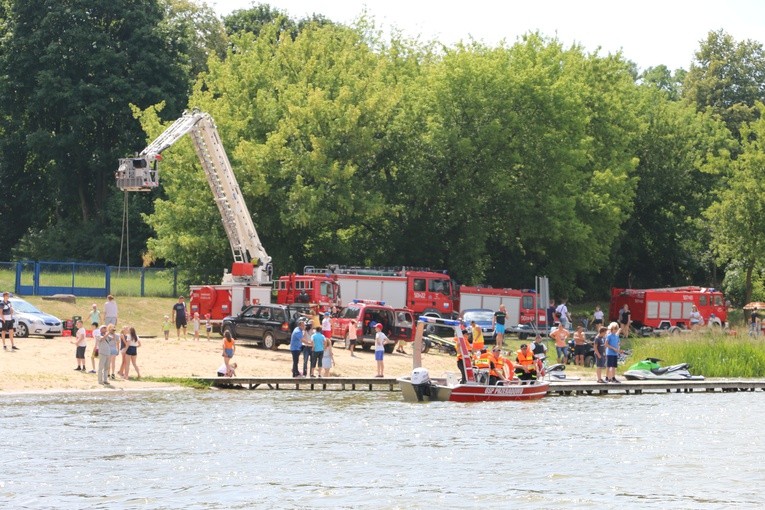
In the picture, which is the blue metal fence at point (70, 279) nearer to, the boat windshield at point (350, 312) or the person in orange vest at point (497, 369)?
the boat windshield at point (350, 312)

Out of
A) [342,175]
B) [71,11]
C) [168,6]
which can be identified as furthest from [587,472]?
[168,6]

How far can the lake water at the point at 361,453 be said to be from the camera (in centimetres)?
2567

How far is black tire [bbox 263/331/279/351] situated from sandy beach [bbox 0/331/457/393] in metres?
0.34

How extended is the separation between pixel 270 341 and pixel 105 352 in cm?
1193

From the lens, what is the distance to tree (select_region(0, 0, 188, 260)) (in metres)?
74.4

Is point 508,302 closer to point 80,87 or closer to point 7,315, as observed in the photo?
point 7,315

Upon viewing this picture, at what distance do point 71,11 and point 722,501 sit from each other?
188ft

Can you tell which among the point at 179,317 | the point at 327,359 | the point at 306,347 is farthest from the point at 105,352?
the point at 179,317

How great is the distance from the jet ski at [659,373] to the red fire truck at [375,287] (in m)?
14.0

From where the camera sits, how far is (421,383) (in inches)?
1550

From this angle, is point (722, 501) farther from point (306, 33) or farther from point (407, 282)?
point (306, 33)

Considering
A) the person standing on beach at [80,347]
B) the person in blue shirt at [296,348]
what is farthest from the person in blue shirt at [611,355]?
the person standing on beach at [80,347]

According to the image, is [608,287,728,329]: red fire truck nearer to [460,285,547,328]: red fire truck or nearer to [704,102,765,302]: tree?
[704,102,765,302]: tree

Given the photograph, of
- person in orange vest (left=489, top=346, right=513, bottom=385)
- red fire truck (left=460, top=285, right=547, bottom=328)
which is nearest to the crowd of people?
person in orange vest (left=489, top=346, right=513, bottom=385)
